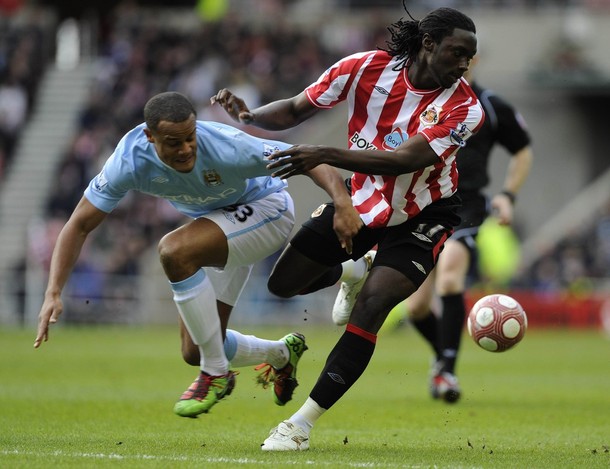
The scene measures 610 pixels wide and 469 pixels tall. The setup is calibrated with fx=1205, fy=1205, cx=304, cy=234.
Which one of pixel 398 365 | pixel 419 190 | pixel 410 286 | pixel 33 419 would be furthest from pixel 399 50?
pixel 398 365

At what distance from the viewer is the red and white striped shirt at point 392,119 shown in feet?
23.5

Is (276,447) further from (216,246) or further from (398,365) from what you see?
(398,365)

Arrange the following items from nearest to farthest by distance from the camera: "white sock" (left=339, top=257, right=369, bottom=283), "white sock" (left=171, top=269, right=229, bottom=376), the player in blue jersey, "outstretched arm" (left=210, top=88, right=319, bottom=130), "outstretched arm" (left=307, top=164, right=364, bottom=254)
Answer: "outstretched arm" (left=307, top=164, right=364, bottom=254)
the player in blue jersey
"white sock" (left=171, top=269, right=229, bottom=376)
"outstretched arm" (left=210, top=88, right=319, bottom=130)
"white sock" (left=339, top=257, right=369, bottom=283)

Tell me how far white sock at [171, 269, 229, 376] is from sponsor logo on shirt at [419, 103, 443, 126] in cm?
164

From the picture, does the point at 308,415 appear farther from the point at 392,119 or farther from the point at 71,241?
the point at 392,119

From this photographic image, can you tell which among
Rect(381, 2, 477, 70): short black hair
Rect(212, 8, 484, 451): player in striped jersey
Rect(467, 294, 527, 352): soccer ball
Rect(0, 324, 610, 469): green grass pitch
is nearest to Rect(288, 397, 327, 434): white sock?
Rect(212, 8, 484, 451): player in striped jersey

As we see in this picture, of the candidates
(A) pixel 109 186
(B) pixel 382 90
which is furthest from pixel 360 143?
(A) pixel 109 186

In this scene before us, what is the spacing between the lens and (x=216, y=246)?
24.6 feet

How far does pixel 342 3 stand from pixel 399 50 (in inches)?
882

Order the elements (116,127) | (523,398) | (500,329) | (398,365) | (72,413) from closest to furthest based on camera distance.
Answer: (500,329)
(72,413)
(523,398)
(398,365)
(116,127)

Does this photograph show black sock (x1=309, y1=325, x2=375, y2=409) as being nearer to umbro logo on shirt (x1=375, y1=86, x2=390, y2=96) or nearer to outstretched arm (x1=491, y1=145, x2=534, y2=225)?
umbro logo on shirt (x1=375, y1=86, x2=390, y2=96)

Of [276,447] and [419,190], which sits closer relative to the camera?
[276,447]

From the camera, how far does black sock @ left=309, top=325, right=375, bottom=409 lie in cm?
688

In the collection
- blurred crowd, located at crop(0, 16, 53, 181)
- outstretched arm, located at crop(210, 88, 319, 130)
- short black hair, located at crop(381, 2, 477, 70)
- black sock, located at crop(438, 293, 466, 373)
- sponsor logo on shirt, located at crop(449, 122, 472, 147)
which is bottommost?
blurred crowd, located at crop(0, 16, 53, 181)
